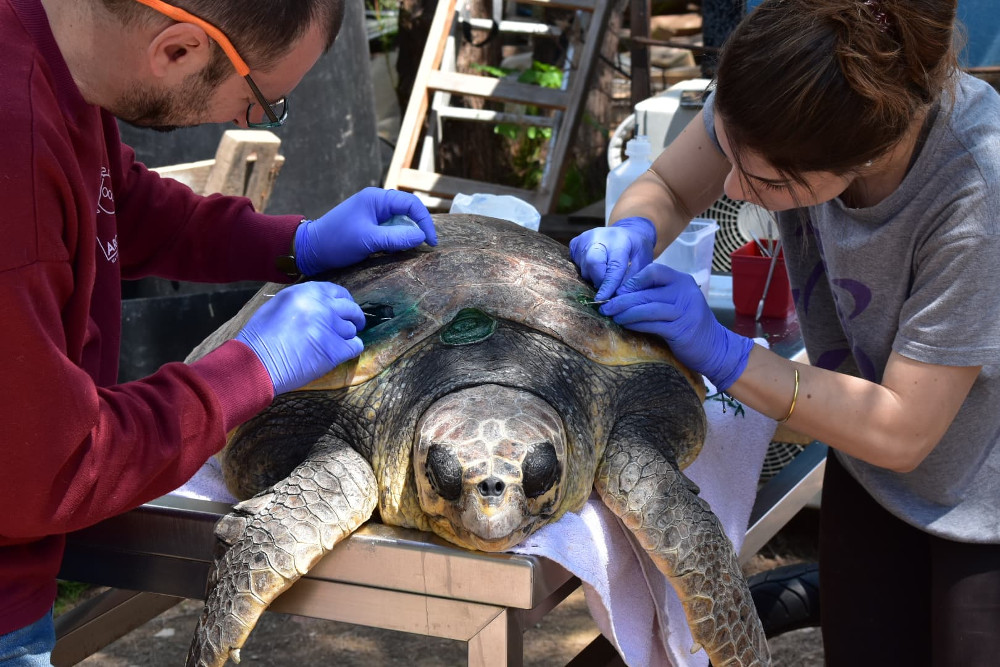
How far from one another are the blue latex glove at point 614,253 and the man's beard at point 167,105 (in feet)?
2.58

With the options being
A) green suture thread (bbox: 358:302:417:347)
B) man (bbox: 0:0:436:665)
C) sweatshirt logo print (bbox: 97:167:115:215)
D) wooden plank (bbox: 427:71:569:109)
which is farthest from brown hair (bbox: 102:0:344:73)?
wooden plank (bbox: 427:71:569:109)

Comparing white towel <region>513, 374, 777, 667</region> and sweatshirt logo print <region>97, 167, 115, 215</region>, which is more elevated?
sweatshirt logo print <region>97, 167, 115, 215</region>

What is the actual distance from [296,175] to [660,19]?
5713mm

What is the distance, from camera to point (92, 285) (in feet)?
4.36

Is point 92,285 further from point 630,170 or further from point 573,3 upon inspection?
point 573,3

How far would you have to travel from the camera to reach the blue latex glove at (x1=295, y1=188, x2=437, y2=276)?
6.26 ft

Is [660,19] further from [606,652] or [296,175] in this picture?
[606,652]

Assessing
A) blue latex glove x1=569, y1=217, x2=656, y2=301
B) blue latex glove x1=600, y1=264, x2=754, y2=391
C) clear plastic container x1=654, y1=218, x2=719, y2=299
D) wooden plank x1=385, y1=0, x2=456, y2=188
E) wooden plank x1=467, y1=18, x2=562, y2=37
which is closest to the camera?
blue latex glove x1=600, y1=264, x2=754, y2=391

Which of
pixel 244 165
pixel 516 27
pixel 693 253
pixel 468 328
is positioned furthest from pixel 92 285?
pixel 516 27

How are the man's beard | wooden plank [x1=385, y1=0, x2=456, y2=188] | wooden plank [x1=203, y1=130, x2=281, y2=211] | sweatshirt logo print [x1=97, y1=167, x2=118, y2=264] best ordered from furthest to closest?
wooden plank [x1=385, y1=0, x2=456, y2=188] < wooden plank [x1=203, y1=130, x2=281, y2=211] < sweatshirt logo print [x1=97, y1=167, x2=118, y2=264] < the man's beard

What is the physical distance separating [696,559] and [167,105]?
979 mm

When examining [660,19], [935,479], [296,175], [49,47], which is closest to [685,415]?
[935,479]

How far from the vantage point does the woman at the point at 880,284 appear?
4.60 ft

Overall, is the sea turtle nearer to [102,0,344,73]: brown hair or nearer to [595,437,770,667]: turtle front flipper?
[595,437,770,667]: turtle front flipper
